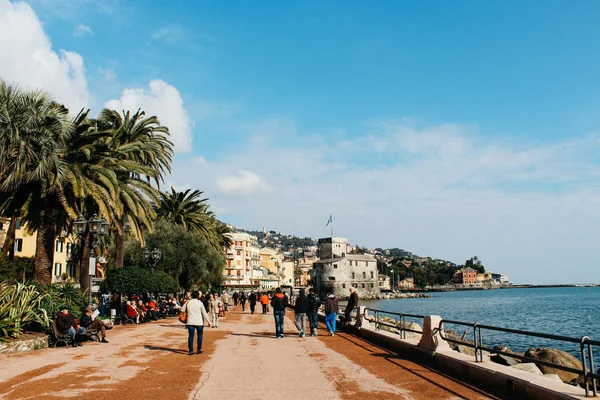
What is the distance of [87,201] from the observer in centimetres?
2442

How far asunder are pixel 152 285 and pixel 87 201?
8501 mm

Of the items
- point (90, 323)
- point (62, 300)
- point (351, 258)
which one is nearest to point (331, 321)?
point (90, 323)

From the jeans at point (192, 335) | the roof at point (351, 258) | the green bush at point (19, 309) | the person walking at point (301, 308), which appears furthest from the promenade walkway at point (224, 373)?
the roof at point (351, 258)

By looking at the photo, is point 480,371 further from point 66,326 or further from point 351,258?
point 351,258

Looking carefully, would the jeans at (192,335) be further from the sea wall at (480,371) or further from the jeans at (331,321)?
the jeans at (331,321)

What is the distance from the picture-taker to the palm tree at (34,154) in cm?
2047

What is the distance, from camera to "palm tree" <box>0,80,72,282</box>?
20.5 m

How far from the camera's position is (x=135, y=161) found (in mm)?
29516

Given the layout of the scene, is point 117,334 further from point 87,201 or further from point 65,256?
point 65,256

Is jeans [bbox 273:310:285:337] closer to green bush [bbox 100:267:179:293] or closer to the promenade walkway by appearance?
the promenade walkway

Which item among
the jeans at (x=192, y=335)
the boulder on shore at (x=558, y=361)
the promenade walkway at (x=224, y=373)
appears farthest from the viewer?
the boulder on shore at (x=558, y=361)

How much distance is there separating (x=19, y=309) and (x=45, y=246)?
7.57 metres

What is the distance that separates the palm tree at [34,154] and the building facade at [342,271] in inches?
3935

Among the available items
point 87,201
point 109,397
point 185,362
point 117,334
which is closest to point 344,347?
point 185,362
